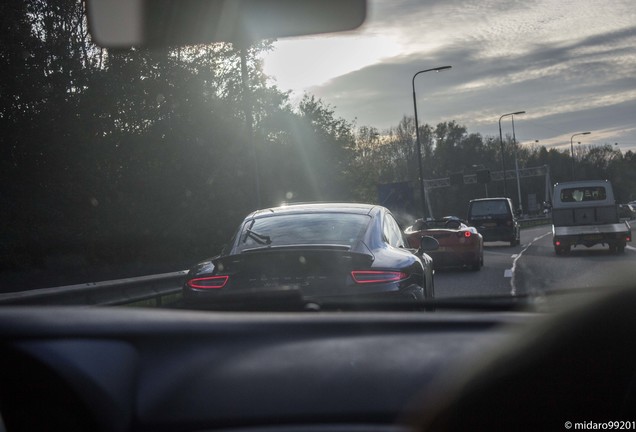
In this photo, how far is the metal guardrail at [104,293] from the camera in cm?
989

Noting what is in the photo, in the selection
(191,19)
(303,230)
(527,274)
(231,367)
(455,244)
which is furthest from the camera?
(455,244)

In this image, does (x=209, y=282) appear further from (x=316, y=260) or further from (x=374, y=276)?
(x=374, y=276)

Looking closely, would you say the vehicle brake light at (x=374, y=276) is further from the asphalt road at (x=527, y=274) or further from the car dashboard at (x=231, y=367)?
the asphalt road at (x=527, y=274)

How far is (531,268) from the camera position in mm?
20234

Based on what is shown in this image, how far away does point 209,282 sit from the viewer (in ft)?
20.6

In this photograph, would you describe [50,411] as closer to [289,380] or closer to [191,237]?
[289,380]

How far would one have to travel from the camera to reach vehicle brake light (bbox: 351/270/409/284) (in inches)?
237

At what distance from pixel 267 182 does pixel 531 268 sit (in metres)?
21.5

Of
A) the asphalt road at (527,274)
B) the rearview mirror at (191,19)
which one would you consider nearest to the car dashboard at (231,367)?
the rearview mirror at (191,19)

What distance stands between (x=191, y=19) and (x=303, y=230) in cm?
1215

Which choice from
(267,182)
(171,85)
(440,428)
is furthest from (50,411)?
(267,182)

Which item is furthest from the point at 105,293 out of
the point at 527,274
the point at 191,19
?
the point at 527,274

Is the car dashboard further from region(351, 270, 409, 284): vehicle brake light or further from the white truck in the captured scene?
the white truck

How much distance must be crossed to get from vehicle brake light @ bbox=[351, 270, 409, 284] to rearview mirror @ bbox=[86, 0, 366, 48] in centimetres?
273
